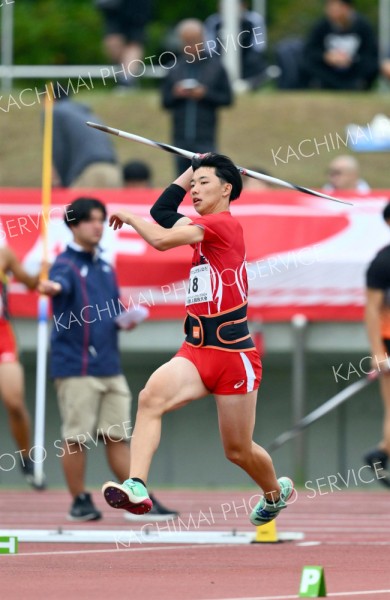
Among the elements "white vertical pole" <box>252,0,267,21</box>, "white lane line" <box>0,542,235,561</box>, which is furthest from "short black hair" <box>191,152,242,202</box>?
"white vertical pole" <box>252,0,267,21</box>

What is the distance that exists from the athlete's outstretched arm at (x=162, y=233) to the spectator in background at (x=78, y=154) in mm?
7134

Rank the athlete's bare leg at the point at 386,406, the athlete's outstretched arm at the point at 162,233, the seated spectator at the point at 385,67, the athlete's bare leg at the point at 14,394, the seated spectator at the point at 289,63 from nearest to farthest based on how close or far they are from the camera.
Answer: the athlete's outstretched arm at the point at 162,233 < the athlete's bare leg at the point at 14,394 < the athlete's bare leg at the point at 386,406 < the seated spectator at the point at 385,67 < the seated spectator at the point at 289,63

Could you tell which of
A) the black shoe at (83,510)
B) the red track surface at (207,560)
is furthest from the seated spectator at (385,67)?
the black shoe at (83,510)

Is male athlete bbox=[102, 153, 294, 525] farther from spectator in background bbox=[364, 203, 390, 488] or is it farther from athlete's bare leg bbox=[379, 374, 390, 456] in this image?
athlete's bare leg bbox=[379, 374, 390, 456]

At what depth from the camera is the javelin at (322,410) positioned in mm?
15320

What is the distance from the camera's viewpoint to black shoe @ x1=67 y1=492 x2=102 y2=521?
11711mm

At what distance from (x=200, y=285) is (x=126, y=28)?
41.7 feet

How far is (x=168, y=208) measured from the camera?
9.43m

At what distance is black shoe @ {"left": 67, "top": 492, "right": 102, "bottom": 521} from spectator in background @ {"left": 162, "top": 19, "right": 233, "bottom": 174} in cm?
613

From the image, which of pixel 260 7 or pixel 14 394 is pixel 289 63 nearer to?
pixel 260 7

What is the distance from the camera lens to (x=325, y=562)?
9.34m

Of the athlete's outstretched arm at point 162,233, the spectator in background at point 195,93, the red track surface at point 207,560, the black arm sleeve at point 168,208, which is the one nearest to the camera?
the red track surface at point 207,560

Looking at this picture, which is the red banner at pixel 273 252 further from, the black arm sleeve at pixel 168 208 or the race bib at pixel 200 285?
the race bib at pixel 200 285

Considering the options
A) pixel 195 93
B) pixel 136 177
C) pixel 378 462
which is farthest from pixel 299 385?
pixel 195 93
